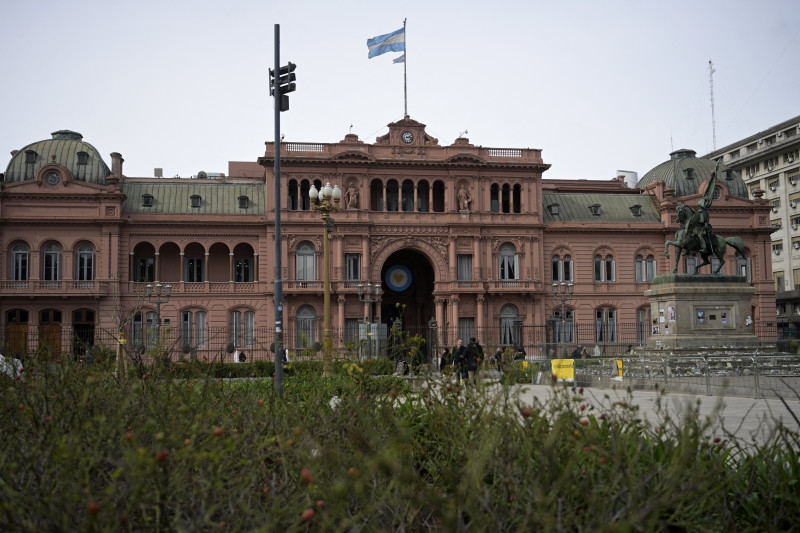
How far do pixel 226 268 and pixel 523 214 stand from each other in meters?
20.9

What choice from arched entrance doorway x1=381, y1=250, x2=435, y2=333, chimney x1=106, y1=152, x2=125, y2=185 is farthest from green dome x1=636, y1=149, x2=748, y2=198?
chimney x1=106, y1=152, x2=125, y2=185

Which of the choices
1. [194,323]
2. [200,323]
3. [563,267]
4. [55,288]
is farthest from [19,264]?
[563,267]

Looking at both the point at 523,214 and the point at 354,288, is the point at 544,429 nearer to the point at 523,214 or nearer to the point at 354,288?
the point at 354,288

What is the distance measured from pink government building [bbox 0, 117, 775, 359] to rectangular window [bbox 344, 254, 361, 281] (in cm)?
11

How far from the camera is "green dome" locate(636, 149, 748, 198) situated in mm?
56438

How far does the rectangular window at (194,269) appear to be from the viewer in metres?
50.3

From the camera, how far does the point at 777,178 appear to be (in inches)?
3135

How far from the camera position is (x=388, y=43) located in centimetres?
4847

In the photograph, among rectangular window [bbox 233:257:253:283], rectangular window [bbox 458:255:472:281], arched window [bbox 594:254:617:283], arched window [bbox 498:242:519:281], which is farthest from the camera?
arched window [bbox 594:254:617:283]

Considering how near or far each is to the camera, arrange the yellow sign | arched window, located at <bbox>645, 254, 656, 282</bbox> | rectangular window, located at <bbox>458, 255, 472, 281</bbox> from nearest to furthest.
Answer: the yellow sign
rectangular window, located at <bbox>458, 255, 472, 281</bbox>
arched window, located at <bbox>645, 254, 656, 282</bbox>

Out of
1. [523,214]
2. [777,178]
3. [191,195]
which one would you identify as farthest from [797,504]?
[777,178]

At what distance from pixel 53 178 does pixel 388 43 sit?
23430mm

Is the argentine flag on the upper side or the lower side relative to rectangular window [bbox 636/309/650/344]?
upper

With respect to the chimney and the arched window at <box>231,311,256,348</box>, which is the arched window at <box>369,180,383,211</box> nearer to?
the arched window at <box>231,311,256,348</box>
